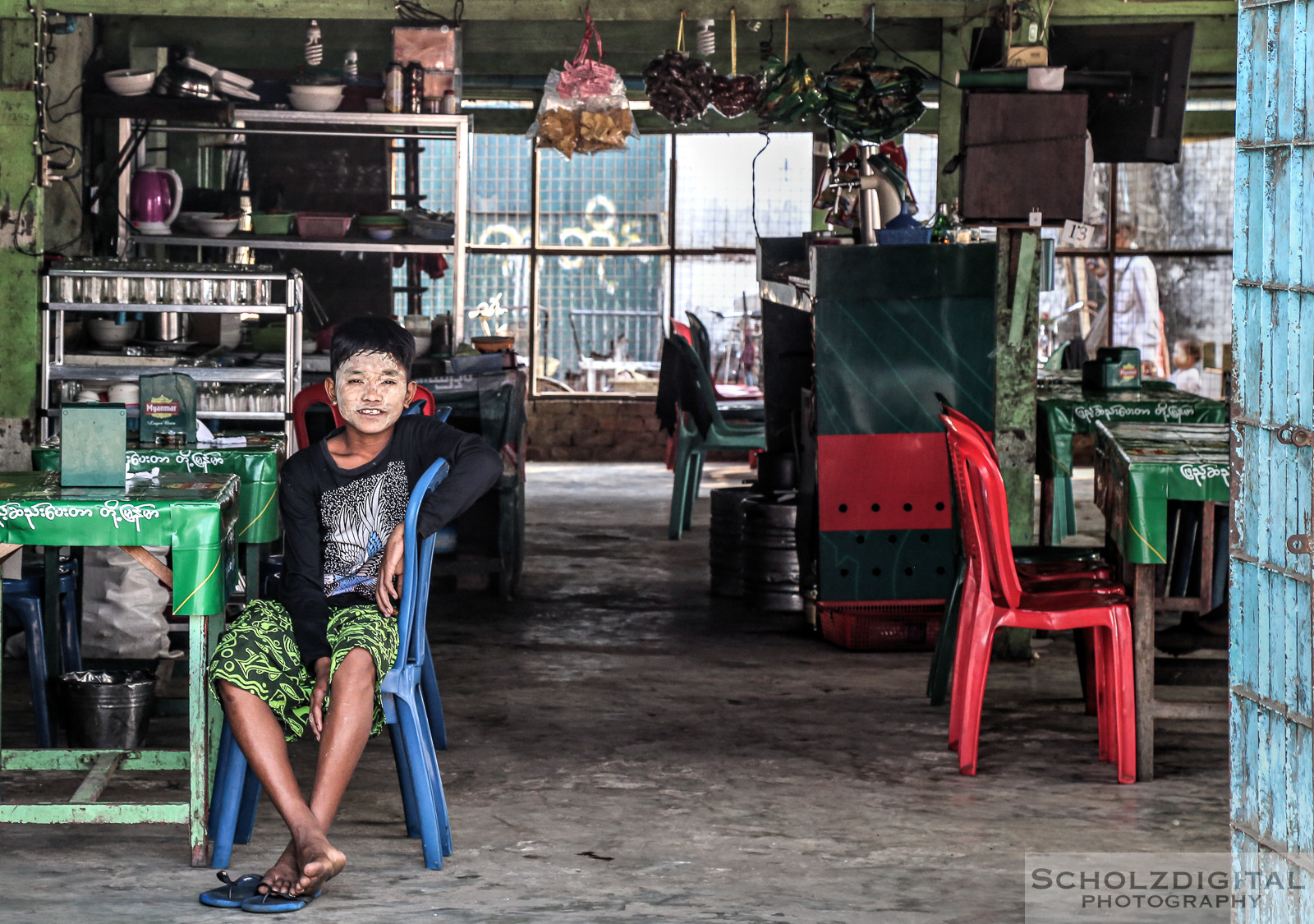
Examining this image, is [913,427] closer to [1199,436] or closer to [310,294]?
[1199,436]

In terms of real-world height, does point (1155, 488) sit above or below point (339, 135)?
below

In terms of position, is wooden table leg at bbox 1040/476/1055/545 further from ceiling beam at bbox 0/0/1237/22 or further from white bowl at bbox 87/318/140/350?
white bowl at bbox 87/318/140/350

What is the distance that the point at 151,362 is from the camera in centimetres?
671

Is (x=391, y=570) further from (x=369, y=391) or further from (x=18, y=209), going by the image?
(x=18, y=209)

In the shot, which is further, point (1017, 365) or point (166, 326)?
point (166, 326)

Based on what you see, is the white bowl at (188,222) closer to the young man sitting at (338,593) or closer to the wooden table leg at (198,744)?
the young man sitting at (338,593)

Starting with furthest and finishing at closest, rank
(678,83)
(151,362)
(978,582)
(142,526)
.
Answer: (678,83)
(151,362)
(978,582)
(142,526)

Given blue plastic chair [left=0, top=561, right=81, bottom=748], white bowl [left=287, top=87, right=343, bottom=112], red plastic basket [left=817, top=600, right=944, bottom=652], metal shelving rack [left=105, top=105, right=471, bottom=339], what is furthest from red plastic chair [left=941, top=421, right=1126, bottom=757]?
white bowl [left=287, top=87, right=343, bottom=112]

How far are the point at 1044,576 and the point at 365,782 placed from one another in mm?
2085

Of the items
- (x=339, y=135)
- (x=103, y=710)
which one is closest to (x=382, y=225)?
(x=339, y=135)

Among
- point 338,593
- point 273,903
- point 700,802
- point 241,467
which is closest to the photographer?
point 273,903

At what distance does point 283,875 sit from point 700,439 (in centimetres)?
620

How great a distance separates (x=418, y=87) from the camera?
8.00 m

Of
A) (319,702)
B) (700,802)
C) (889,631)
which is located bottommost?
(700,802)
